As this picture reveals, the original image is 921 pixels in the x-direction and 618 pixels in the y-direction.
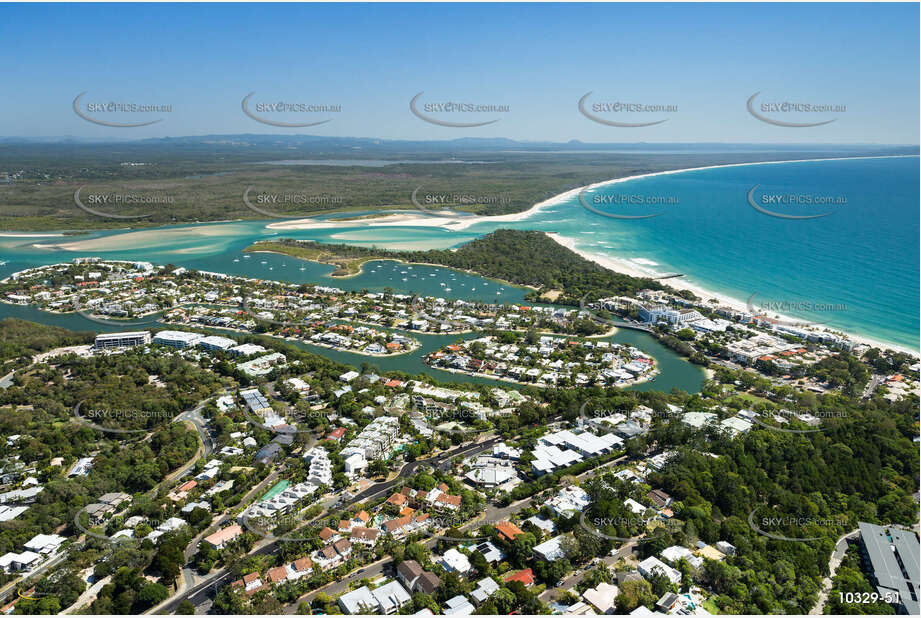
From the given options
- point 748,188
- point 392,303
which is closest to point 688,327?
point 392,303

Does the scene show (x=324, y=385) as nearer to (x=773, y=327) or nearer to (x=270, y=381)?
(x=270, y=381)

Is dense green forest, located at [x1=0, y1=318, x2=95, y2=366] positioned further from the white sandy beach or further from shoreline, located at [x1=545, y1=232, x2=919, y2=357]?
shoreline, located at [x1=545, y1=232, x2=919, y2=357]

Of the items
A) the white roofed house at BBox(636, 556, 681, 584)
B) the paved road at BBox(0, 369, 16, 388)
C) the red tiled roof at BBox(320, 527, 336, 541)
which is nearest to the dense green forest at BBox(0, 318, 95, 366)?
the paved road at BBox(0, 369, 16, 388)

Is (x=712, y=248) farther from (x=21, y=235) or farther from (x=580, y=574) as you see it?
(x=21, y=235)

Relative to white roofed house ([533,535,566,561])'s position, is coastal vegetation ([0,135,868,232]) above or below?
above

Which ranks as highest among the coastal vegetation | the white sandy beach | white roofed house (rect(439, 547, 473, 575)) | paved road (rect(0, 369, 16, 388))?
the coastal vegetation

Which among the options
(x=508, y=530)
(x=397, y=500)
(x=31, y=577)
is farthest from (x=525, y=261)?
(x=31, y=577)

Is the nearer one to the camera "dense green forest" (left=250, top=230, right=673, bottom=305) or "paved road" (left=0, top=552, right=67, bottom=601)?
"paved road" (left=0, top=552, right=67, bottom=601)

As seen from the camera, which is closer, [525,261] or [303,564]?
[303,564]
